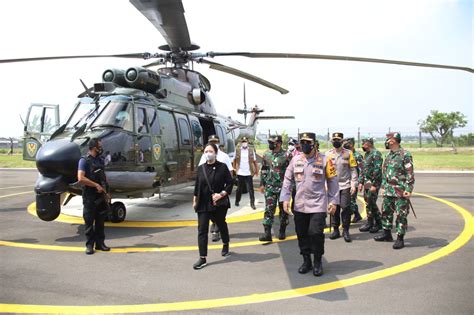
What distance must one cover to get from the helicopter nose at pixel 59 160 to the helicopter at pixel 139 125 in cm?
1

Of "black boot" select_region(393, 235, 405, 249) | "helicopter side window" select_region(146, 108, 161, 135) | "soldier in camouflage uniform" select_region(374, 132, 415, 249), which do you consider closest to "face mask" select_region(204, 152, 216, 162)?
"soldier in camouflage uniform" select_region(374, 132, 415, 249)

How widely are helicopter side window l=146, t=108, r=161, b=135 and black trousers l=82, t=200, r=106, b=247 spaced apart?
2548 mm

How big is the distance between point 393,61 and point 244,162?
3.92 m

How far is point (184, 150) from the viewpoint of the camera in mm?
9508

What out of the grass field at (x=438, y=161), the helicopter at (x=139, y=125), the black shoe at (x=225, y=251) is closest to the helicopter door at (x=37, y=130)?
the helicopter at (x=139, y=125)

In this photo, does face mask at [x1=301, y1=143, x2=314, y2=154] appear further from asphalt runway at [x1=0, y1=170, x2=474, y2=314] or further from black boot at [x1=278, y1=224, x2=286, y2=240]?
black boot at [x1=278, y1=224, x2=286, y2=240]

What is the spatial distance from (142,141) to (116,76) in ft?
6.25

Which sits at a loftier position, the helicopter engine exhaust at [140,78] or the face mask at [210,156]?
the helicopter engine exhaust at [140,78]

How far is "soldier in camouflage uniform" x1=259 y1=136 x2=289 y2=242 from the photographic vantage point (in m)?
6.41

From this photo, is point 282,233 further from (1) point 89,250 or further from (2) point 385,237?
(1) point 89,250

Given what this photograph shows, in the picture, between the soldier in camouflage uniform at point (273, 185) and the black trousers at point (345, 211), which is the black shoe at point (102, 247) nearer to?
the soldier in camouflage uniform at point (273, 185)

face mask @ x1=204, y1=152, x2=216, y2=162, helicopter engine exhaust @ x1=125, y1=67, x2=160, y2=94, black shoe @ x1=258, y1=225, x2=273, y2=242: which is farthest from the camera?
helicopter engine exhaust @ x1=125, y1=67, x2=160, y2=94

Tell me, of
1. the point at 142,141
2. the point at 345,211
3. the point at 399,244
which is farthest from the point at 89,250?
the point at 399,244

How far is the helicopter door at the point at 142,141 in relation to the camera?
7.57 m
